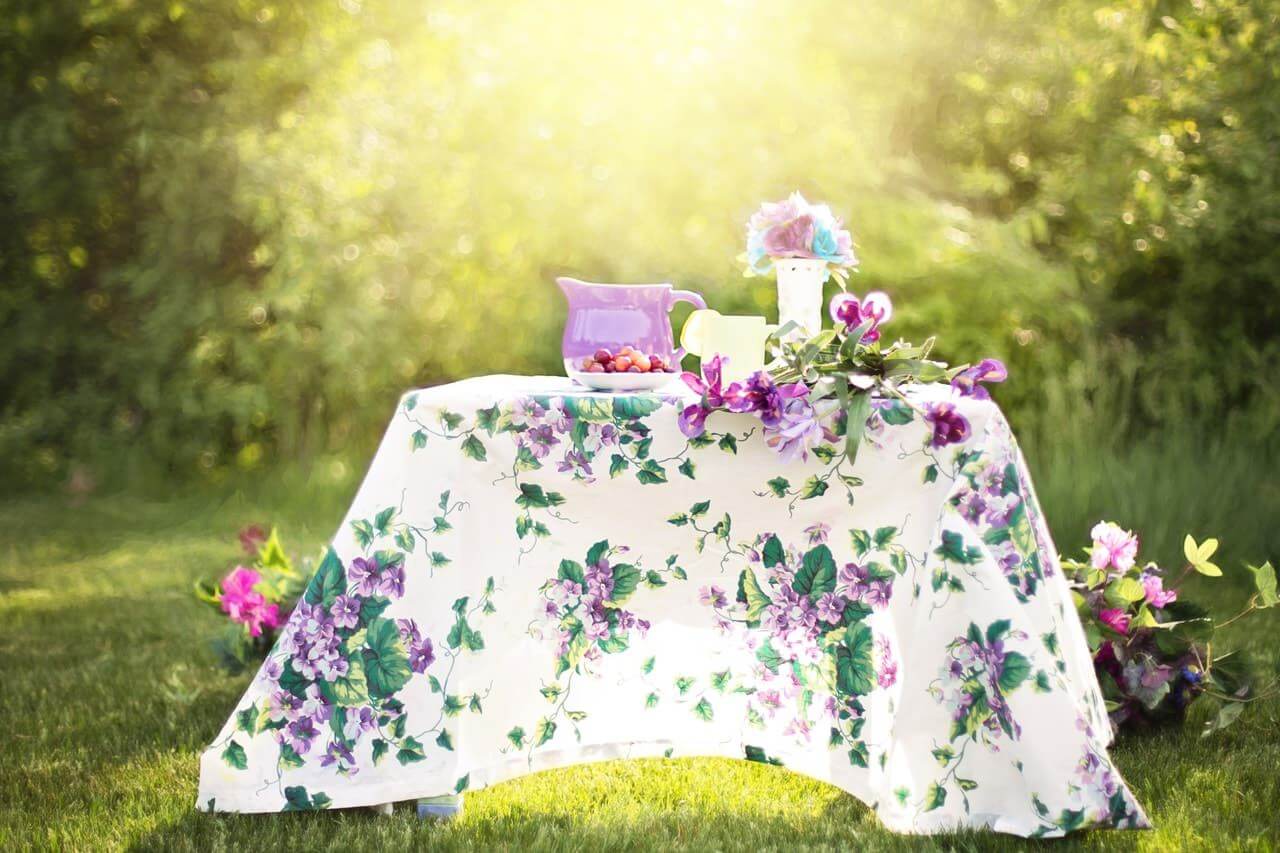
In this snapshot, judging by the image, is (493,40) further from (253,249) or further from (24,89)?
(24,89)

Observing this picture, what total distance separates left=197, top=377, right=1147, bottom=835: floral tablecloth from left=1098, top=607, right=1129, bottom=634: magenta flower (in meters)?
0.41

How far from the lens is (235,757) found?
1.96m

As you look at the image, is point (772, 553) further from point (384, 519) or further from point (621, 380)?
point (384, 519)

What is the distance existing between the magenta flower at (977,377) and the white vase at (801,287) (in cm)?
32

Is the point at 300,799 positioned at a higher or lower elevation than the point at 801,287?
lower

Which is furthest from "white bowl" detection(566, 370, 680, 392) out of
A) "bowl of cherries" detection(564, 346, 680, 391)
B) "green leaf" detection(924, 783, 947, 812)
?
"green leaf" detection(924, 783, 947, 812)

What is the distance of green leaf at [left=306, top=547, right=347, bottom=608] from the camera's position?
196cm

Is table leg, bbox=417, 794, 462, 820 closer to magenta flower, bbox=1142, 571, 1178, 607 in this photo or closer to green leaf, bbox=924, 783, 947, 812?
green leaf, bbox=924, 783, 947, 812

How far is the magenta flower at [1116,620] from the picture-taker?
2.44 meters

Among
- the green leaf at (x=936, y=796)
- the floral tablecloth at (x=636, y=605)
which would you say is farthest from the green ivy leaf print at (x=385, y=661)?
the green leaf at (x=936, y=796)

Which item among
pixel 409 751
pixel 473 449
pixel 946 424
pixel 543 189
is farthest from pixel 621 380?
pixel 543 189

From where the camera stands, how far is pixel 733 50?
17.7ft

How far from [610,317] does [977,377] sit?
581 millimetres

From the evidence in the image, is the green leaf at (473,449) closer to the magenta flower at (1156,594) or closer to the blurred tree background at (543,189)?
the magenta flower at (1156,594)
